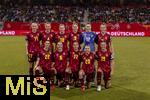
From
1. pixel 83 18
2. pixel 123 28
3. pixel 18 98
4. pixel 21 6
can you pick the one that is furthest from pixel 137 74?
pixel 21 6

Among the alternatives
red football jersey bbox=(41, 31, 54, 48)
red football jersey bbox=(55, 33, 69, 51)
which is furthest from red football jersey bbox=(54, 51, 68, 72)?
red football jersey bbox=(41, 31, 54, 48)

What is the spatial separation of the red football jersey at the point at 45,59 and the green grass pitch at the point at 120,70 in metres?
0.80

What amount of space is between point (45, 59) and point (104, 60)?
1739mm

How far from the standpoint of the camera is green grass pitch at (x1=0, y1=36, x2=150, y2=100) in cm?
1216

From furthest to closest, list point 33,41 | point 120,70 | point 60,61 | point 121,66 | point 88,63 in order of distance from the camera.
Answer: point 121,66 → point 120,70 → point 33,41 → point 60,61 → point 88,63

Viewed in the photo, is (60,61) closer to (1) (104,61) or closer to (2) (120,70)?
(1) (104,61)

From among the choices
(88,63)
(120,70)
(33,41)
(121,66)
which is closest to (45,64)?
(88,63)

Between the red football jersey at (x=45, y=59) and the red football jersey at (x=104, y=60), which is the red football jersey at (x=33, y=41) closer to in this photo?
the red football jersey at (x=45, y=59)

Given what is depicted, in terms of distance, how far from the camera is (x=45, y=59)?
42.0 ft

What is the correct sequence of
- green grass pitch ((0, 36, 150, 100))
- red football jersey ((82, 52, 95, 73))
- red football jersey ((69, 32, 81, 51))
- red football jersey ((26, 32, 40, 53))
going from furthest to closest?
red football jersey ((26, 32, 40, 53)), red football jersey ((69, 32, 81, 51)), red football jersey ((82, 52, 95, 73)), green grass pitch ((0, 36, 150, 100))

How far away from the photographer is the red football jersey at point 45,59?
12812 mm

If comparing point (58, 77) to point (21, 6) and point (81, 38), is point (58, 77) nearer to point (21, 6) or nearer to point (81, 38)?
point (81, 38)

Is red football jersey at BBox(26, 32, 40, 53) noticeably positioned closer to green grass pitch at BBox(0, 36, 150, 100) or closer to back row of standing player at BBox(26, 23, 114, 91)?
back row of standing player at BBox(26, 23, 114, 91)

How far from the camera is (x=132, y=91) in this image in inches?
506
